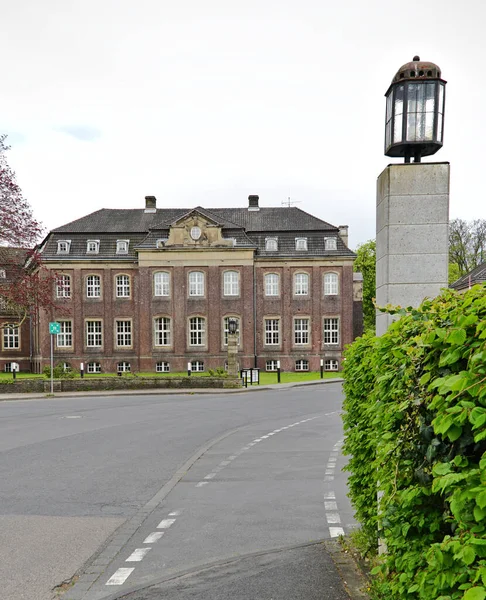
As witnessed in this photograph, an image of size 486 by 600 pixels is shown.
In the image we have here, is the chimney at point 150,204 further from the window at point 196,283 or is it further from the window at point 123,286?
the window at point 196,283

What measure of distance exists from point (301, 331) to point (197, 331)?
9469 mm

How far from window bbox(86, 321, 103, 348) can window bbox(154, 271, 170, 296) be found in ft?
20.4

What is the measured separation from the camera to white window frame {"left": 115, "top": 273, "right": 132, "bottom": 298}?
51375mm

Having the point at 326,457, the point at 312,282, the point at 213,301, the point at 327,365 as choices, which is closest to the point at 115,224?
the point at 213,301

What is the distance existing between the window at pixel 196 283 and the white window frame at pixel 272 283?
229 inches

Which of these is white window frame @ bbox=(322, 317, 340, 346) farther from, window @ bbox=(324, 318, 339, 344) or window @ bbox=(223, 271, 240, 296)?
window @ bbox=(223, 271, 240, 296)

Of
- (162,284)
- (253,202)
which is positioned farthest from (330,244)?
(162,284)

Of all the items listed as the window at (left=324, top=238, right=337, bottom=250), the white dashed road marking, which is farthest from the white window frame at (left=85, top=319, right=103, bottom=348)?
the white dashed road marking

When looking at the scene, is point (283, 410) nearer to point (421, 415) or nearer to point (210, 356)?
point (421, 415)

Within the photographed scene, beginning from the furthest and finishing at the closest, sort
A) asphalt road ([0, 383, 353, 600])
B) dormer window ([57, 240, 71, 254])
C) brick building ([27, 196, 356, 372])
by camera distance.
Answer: dormer window ([57, 240, 71, 254]), brick building ([27, 196, 356, 372]), asphalt road ([0, 383, 353, 600])

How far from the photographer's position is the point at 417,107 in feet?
17.4

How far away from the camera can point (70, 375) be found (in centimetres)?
3403

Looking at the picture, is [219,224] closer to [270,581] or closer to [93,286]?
[93,286]

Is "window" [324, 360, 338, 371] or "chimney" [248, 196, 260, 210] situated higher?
"chimney" [248, 196, 260, 210]
